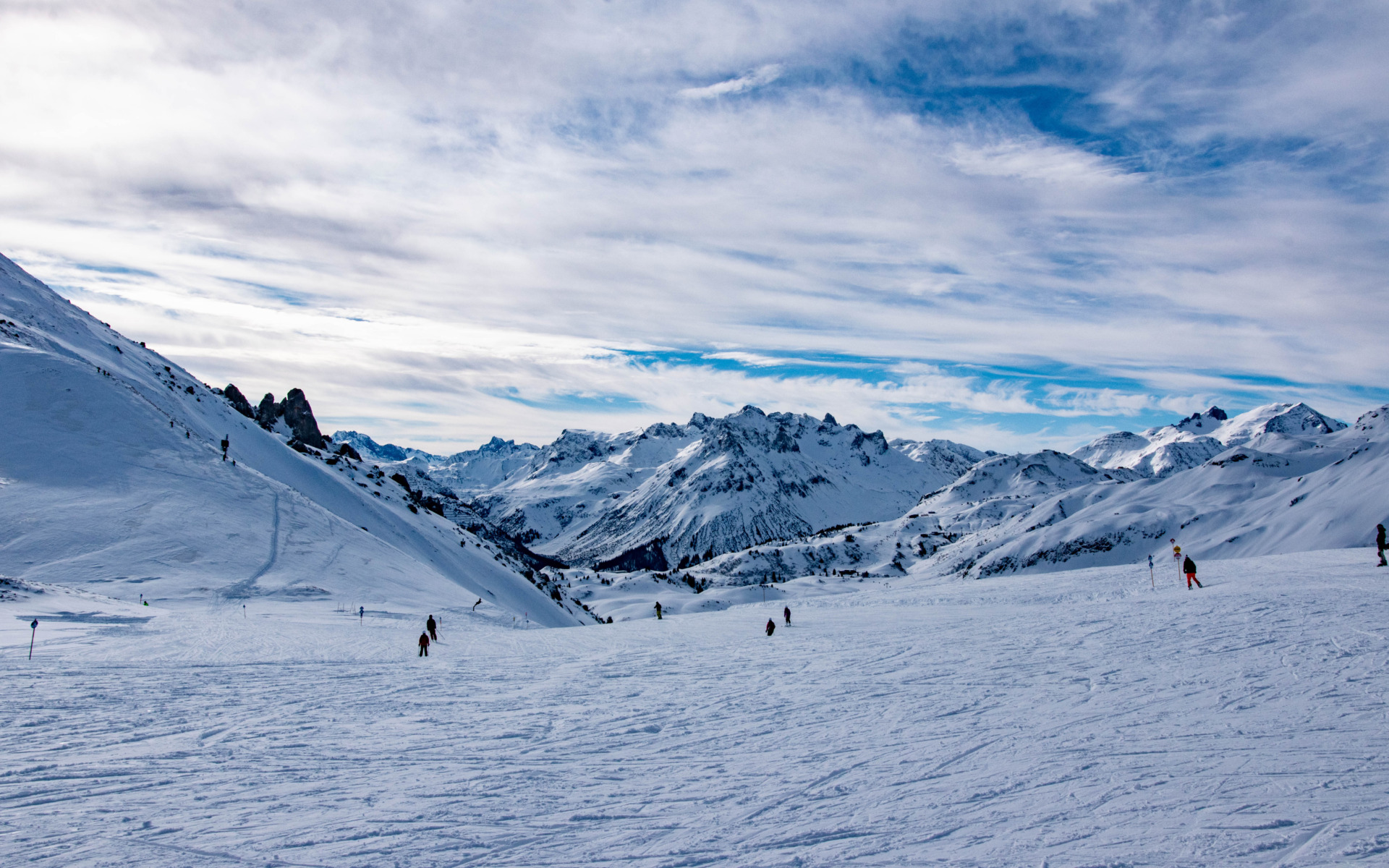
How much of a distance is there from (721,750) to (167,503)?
5082cm

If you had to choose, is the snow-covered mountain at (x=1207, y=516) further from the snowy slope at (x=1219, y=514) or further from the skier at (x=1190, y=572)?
the skier at (x=1190, y=572)

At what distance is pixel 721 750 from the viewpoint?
14.0 m

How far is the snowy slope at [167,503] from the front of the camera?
40.9 m

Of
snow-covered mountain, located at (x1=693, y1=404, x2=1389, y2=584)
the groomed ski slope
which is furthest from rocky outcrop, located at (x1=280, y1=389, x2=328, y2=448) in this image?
snow-covered mountain, located at (x1=693, y1=404, x2=1389, y2=584)

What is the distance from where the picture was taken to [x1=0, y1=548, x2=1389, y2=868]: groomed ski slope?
9.34 meters

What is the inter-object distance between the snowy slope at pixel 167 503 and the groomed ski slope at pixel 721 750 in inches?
609

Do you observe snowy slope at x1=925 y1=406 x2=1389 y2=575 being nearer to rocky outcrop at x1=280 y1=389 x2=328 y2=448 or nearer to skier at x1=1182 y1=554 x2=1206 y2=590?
skier at x1=1182 y1=554 x2=1206 y2=590

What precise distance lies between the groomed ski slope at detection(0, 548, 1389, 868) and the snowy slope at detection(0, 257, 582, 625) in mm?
15469

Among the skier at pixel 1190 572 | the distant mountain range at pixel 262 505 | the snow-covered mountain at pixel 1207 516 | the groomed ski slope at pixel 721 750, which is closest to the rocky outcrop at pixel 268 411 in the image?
the distant mountain range at pixel 262 505

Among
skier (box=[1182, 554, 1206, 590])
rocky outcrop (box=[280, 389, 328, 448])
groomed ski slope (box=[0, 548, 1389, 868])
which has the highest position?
rocky outcrop (box=[280, 389, 328, 448])

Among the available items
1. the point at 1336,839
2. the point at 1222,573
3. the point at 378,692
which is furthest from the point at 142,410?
the point at 1222,573

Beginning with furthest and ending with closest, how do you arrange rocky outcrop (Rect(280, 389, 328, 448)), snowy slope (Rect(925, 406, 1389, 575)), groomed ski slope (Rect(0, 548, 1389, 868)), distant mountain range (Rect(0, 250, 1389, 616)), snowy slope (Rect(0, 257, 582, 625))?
rocky outcrop (Rect(280, 389, 328, 448)), snowy slope (Rect(925, 406, 1389, 575)), distant mountain range (Rect(0, 250, 1389, 616)), snowy slope (Rect(0, 257, 582, 625)), groomed ski slope (Rect(0, 548, 1389, 868))

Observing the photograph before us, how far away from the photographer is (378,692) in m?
19.5

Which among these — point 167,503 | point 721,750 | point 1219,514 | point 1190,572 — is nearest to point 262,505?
point 167,503
